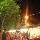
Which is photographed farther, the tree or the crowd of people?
the crowd of people

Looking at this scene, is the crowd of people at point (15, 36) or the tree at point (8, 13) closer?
the tree at point (8, 13)

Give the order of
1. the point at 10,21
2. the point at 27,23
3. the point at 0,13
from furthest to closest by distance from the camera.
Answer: the point at 27,23, the point at 10,21, the point at 0,13

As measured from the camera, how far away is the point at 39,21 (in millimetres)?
15914

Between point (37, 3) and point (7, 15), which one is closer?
point (7, 15)

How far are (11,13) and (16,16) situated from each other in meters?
0.64

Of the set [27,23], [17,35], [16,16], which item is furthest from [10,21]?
[27,23]

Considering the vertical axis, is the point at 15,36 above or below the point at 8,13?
below

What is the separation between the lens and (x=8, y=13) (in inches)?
359

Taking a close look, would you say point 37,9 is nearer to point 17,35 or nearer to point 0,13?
point 17,35

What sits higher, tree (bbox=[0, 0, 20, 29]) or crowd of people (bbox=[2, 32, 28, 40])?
tree (bbox=[0, 0, 20, 29])

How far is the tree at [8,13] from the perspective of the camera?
901 centimetres

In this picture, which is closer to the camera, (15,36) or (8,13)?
(8,13)

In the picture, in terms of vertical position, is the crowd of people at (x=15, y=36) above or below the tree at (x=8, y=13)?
below

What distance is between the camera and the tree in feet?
29.6
